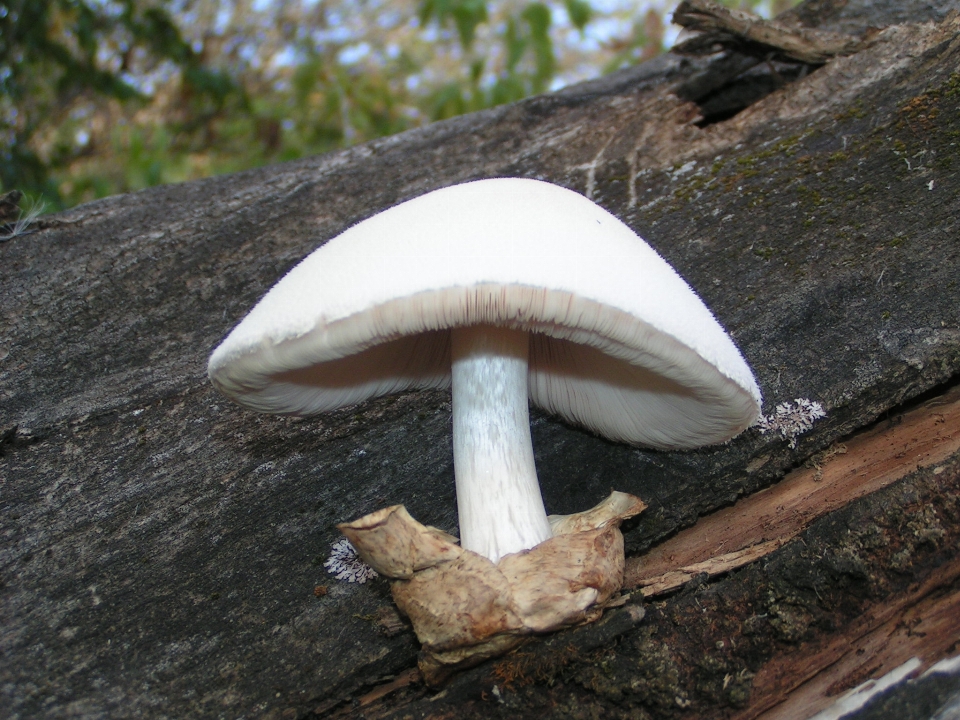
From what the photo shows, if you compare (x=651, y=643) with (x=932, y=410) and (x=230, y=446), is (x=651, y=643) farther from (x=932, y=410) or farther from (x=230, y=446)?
(x=230, y=446)

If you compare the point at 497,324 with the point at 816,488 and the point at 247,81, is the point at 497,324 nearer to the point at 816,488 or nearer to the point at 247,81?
the point at 816,488

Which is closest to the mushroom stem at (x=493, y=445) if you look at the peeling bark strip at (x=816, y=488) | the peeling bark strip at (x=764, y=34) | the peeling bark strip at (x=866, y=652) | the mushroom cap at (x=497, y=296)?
the mushroom cap at (x=497, y=296)

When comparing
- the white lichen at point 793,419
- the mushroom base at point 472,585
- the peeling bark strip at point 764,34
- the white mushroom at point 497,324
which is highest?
the peeling bark strip at point 764,34

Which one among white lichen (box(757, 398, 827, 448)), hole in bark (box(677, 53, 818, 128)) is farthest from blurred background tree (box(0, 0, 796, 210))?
white lichen (box(757, 398, 827, 448))

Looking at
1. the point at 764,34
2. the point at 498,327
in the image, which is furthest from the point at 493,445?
the point at 764,34

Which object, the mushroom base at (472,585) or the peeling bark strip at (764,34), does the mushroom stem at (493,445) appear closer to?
the mushroom base at (472,585)

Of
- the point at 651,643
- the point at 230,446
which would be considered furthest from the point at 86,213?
the point at 651,643

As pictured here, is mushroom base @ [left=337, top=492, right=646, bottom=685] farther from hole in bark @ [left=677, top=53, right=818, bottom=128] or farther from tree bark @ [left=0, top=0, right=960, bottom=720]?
hole in bark @ [left=677, top=53, right=818, bottom=128]
